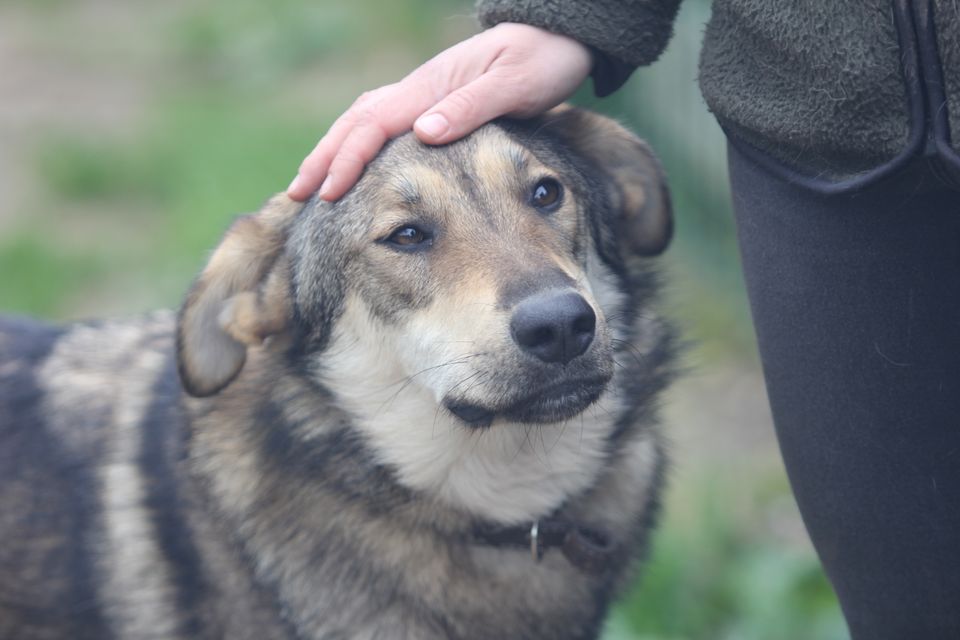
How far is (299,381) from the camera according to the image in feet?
8.59

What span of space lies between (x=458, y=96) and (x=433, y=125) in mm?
75

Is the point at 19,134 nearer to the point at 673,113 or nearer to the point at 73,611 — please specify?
the point at 673,113

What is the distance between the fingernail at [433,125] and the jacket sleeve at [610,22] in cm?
23

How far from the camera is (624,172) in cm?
273

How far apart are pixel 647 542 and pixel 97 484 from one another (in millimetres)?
1260

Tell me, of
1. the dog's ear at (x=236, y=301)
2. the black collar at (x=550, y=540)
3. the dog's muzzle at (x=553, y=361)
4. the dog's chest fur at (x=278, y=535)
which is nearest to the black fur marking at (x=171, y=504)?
the dog's chest fur at (x=278, y=535)

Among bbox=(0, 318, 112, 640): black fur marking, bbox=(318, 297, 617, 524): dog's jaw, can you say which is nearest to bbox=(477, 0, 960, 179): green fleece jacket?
bbox=(318, 297, 617, 524): dog's jaw

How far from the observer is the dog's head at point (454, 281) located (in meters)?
2.21

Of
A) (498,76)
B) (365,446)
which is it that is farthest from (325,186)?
(365,446)

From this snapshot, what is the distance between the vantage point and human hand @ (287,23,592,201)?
2.21 m

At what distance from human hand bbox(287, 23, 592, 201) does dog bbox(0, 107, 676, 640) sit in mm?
86

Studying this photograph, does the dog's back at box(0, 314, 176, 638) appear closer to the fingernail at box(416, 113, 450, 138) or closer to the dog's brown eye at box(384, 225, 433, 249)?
the dog's brown eye at box(384, 225, 433, 249)

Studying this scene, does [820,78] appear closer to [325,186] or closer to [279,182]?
[325,186]

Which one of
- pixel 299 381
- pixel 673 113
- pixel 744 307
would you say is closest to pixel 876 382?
pixel 299 381
